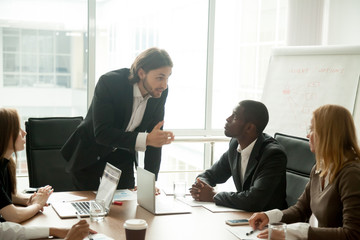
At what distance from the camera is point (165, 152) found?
16.7 ft

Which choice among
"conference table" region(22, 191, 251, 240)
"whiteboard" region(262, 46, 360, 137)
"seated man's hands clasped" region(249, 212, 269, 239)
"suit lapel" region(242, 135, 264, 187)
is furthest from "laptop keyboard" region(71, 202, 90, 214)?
"whiteboard" region(262, 46, 360, 137)

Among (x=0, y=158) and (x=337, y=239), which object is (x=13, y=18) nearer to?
(x=0, y=158)

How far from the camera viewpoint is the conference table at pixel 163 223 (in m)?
1.89

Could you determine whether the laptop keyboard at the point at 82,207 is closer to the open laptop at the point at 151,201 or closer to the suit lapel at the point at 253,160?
the open laptop at the point at 151,201

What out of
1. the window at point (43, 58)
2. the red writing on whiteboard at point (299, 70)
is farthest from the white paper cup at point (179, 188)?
the window at point (43, 58)

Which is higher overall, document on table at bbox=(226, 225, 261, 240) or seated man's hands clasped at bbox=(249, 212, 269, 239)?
seated man's hands clasped at bbox=(249, 212, 269, 239)

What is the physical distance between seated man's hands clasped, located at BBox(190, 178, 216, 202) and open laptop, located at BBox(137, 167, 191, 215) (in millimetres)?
109

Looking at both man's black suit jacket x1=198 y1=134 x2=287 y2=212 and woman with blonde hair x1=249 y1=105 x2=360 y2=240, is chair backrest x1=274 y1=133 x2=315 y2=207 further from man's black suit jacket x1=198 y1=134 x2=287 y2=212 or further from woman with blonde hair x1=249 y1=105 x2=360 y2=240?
woman with blonde hair x1=249 y1=105 x2=360 y2=240

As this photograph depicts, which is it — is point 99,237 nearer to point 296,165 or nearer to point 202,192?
point 202,192

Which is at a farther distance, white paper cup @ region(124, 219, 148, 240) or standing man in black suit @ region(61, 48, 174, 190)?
standing man in black suit @ region(61, 48, 174, 190)

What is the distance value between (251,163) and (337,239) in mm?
777

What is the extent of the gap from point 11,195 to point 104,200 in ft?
1.65

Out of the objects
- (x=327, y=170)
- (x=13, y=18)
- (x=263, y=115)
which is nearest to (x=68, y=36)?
(x=13, y=18)

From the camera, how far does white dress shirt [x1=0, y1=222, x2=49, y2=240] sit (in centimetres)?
180
